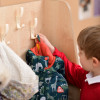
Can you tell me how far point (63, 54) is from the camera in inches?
51.4

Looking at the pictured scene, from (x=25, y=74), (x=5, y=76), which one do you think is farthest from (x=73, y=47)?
(x=5, y=76)

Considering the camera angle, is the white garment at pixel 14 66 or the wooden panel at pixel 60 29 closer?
the white garment at pixel 14 66

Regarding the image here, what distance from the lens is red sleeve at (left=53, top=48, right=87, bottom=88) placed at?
1255 millimetres

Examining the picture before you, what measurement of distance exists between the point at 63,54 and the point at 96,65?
0.27 m

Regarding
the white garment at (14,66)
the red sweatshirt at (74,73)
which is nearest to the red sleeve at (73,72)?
the red sweatshirt at (74,73)

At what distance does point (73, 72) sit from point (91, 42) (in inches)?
10.7

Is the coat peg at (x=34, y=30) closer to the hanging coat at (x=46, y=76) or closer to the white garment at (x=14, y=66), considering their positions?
the hanging coat at (x=46, y=76)

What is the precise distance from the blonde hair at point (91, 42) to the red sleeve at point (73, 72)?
0.20 metres

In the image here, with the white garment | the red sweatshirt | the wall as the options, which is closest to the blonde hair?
the red sweatshirt

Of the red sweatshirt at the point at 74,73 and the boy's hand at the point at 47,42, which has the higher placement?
the boy's hand at the point at 47,42

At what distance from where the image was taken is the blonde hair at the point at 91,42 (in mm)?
1048

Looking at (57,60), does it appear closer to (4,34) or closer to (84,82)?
(84,82)

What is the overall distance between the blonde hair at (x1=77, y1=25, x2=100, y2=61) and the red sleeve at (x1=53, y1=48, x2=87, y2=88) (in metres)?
0.20

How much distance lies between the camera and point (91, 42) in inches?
41.5
